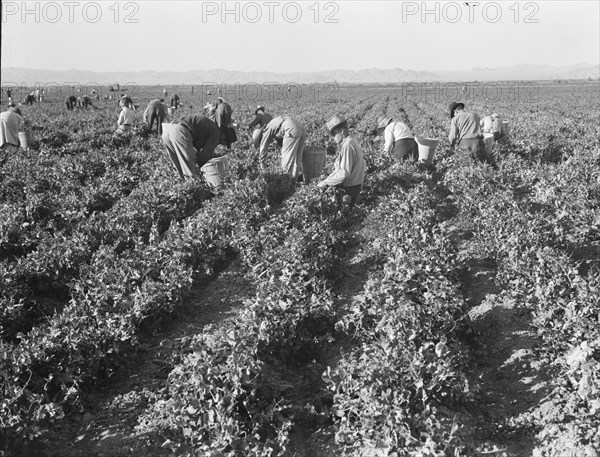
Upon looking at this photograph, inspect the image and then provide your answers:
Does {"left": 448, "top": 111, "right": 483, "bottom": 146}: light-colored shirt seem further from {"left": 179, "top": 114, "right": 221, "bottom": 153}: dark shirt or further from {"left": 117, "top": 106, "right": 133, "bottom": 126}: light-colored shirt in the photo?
{"left": 117, "top": 106, "right": 133, "bottom": 126}: light-colored shirt

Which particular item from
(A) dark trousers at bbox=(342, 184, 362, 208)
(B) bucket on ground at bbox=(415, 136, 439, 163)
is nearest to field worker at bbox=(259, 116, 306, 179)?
(A) dark trousers at bbox=(342, 184, 362, 208)

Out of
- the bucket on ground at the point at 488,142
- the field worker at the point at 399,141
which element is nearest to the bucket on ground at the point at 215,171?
the field worker at the point at 399,141

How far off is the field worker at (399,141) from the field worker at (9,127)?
851 cm

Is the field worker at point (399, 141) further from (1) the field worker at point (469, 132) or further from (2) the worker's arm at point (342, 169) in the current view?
(2) the worker's arm at point (342, 169)

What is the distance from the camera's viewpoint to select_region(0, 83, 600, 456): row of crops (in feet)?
11.1

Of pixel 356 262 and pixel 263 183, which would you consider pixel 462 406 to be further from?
pixel 263 183

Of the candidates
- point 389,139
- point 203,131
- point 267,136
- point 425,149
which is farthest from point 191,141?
point 425,149

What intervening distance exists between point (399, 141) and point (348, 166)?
3.24 meters

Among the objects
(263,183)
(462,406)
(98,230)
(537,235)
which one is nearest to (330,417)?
(462,406)

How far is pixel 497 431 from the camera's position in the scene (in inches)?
141

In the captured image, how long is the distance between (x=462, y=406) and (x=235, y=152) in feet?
30.3

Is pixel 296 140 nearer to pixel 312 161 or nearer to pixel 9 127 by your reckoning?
pixel 312 161

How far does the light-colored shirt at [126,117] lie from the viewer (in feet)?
52.5

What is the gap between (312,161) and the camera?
9609mm
